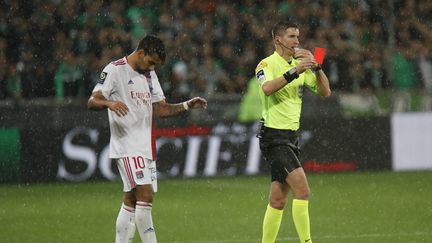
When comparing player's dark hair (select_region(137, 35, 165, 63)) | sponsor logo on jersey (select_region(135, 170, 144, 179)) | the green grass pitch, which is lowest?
the green grass pitch

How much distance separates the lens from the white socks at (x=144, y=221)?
25.2ft

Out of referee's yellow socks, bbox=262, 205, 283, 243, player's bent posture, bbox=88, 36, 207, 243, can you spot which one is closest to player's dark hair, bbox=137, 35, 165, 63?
player's bent posture, bbox=88, 36, 207, 243

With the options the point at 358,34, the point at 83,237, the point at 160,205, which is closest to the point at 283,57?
the point at 83,237

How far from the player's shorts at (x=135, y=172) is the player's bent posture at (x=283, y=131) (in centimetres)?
105

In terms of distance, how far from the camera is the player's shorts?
25.4ft

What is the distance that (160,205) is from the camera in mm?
12344

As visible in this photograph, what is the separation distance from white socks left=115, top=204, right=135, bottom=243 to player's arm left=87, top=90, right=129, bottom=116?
851 mm

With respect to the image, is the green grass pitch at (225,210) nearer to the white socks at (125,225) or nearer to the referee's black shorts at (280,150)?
the referee's black shorts at (280,150)

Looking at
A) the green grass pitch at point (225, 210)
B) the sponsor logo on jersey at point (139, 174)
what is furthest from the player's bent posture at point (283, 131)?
the green grass pitch at point (225, 210)

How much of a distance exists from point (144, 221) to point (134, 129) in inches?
30.3

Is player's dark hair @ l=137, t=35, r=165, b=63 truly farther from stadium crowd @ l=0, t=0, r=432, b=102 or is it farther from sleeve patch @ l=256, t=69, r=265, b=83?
stadium crowd @ l=0, t=0, r=432, b=102

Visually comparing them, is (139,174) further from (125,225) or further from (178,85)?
(178,85)

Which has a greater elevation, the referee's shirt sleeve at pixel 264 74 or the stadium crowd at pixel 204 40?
the stadium crowd at pixel 204 40

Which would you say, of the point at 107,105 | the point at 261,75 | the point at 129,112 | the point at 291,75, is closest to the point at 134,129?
the point at 129,112
